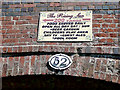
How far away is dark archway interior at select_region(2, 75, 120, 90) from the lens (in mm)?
3240

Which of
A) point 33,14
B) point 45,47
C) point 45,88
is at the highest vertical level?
point 33,14

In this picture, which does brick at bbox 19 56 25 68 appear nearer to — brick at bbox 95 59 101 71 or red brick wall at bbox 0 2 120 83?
red brick wall at bbox 0 2 120 83

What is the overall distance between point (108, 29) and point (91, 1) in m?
0.60

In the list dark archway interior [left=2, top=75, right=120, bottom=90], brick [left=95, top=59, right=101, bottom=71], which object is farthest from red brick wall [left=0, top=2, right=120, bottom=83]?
dark archway interior [left=2, top=75, right=120, bottom=90]

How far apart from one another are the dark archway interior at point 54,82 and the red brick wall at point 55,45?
130 mm

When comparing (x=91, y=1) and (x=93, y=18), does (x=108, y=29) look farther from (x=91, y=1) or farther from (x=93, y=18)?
(x=91, y=1)

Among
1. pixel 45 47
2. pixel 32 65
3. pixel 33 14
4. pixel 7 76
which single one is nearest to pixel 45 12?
pixel 33 14

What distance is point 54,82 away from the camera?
356 centimetres

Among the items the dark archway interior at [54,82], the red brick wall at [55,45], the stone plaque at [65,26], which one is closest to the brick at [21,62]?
the red brick wall at [55,45]

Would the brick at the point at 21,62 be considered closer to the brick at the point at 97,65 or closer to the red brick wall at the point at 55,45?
the red brick wall at the point at 55,45

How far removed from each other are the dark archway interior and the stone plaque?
Answer: 0.62m

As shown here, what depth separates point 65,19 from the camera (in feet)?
11.6

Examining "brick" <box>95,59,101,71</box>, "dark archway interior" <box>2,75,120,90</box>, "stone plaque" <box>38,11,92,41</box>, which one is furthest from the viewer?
"stone plaque" <box>38,11,92,41</box>

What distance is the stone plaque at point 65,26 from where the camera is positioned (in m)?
3.39
